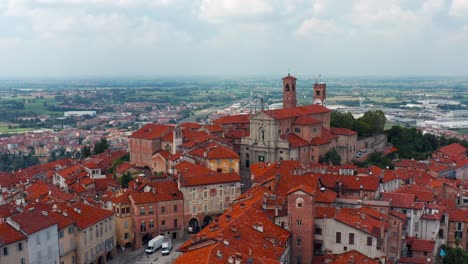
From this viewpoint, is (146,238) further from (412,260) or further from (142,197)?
(412,260)

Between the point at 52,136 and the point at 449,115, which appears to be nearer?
the point at 52,136

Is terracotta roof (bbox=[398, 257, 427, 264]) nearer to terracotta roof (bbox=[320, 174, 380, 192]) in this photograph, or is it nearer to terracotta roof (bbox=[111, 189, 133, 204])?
terracotta roof (bbox=[320, 174, 380, 192])

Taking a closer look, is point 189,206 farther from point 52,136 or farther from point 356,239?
point 52,136

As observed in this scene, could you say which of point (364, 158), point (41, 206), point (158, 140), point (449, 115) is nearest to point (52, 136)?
point (158, 140)

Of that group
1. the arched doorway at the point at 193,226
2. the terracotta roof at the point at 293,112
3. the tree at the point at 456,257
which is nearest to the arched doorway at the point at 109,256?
the arched doorway at the point at 193,226

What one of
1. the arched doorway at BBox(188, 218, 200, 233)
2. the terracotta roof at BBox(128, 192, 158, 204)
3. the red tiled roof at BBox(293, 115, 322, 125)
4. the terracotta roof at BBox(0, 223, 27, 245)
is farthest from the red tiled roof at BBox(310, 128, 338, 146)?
the terracotta roof at BBox(0, 223, 27, 245)

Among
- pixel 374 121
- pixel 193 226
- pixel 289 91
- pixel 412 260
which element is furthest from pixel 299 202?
pixel 374 121
